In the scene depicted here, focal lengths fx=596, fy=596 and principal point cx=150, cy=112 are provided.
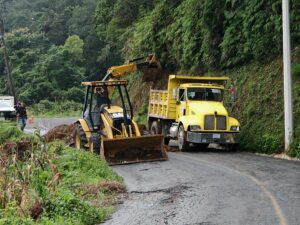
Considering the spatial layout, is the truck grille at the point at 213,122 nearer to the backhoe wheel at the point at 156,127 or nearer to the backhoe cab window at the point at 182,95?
the backhoe cab window at the point at 182,95

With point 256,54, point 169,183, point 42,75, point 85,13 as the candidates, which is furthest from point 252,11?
point 85,13

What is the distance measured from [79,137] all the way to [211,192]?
379 inches

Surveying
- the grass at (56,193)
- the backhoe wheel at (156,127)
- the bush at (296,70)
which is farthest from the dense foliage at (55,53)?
the grass at (56,193)

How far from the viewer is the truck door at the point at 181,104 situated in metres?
24.9

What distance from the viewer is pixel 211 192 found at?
1380cm

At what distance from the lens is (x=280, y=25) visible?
2461cm

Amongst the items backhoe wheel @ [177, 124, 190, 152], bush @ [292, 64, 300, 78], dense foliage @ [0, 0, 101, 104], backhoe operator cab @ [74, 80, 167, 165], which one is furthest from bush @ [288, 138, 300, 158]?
dense foliage @ [0, 0, 101, 104]

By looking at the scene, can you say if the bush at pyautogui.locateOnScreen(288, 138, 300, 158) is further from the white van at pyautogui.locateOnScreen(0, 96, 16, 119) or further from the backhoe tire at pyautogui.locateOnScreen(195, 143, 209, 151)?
the white van at pyautogui.locateOnScreen(0, 96, 16, 119)

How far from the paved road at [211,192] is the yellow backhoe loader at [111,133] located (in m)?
0.75

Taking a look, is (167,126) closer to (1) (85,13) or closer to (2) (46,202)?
(2) (46,202)

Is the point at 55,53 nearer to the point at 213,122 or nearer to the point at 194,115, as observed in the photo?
the point at 194,115

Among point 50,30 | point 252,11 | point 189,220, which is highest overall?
point 50,30

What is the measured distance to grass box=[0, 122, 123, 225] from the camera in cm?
1107

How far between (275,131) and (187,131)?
3.42m
